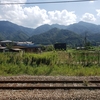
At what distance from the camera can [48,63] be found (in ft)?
62.6

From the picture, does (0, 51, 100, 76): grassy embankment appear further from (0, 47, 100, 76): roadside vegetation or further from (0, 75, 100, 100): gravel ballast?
(0, 75, 100, 100): gravel ballast

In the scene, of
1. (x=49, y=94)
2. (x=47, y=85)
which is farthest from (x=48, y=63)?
(x=49, y=94)

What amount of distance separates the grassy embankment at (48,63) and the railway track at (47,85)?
351cm

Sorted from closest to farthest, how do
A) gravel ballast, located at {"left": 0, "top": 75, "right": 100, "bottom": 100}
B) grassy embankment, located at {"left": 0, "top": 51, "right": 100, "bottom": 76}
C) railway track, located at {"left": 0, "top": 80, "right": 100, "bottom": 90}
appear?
1. gravel ballast, located at {"left": 0, "top": 75, "right": 100, "bottom": 100}
2. railway track, located at {"left": 0, "top": 80, "right": 100, "bottom": 90}
3. grassy embankment, located at {"left": 0, "top": 51, "right": 100, "bottom": 76}

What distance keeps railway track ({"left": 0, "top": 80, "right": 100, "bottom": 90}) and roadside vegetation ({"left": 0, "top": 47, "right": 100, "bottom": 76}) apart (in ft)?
11.5

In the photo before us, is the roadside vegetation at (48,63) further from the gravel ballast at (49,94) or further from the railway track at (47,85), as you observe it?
the gravel ballast at (49,94)

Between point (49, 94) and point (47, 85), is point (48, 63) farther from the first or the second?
point (49, 94)

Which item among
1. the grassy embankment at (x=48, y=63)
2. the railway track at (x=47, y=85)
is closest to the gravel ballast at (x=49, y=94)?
the railway track at (x=47, y=85)

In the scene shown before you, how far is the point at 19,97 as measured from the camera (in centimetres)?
822

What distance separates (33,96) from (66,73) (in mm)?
6365

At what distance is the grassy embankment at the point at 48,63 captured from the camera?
50.2 ft

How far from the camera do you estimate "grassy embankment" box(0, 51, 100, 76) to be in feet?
50.2

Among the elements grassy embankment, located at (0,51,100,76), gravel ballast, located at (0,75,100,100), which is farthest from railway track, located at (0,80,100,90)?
grassy embankment, located at (0,51,100,76)

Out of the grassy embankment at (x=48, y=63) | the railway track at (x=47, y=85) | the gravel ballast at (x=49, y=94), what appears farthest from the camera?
the grassy embankment at (x=48, y=63)
